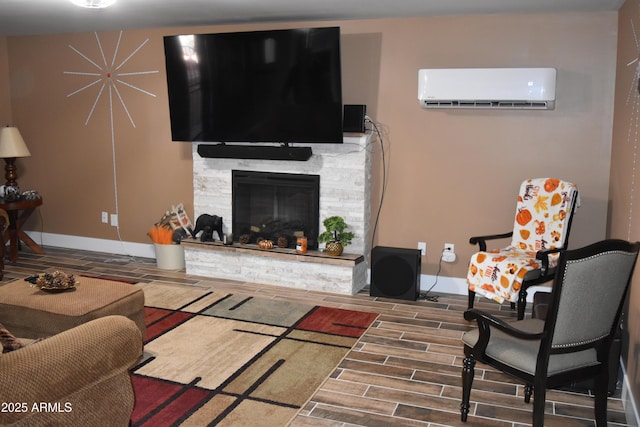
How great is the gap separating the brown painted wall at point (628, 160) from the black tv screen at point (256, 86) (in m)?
2.02

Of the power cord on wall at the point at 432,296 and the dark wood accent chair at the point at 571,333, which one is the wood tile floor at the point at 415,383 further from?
the dark wood accent chair at the point at 571,333

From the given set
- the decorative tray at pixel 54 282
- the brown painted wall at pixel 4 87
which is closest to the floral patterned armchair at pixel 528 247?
the decorative tray at pixel 54 282

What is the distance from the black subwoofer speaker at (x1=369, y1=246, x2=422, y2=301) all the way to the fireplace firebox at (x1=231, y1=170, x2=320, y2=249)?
2.21ft

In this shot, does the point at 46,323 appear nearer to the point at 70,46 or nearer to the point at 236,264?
the point at 236,264

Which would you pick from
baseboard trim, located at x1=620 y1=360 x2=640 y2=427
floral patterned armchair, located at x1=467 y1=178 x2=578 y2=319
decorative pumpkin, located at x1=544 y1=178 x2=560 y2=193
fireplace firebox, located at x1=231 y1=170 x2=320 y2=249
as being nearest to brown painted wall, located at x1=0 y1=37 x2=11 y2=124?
fireplace firebox, located at x1=231 y1=170 x2=320 y2=249

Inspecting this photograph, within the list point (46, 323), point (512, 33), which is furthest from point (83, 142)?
point (512, 33)

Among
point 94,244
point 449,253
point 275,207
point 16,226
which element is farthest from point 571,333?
point 16,226

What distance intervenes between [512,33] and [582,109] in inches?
30.7

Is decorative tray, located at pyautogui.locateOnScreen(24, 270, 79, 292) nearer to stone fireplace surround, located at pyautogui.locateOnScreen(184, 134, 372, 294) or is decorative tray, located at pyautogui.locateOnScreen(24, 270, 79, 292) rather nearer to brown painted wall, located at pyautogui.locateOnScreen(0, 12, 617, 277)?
stone fireplace surround, located at pyautogui.locateOnScreen(184, 134, 372, 294)

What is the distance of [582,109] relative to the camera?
4.59 meters

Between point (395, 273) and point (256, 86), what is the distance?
195cm

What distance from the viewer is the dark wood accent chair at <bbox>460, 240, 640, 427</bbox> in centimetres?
247

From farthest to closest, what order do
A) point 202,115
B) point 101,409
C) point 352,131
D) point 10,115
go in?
point 10,115, point 202,115, point 352,131, point 101,409

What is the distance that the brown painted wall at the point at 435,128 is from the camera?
4.59m
